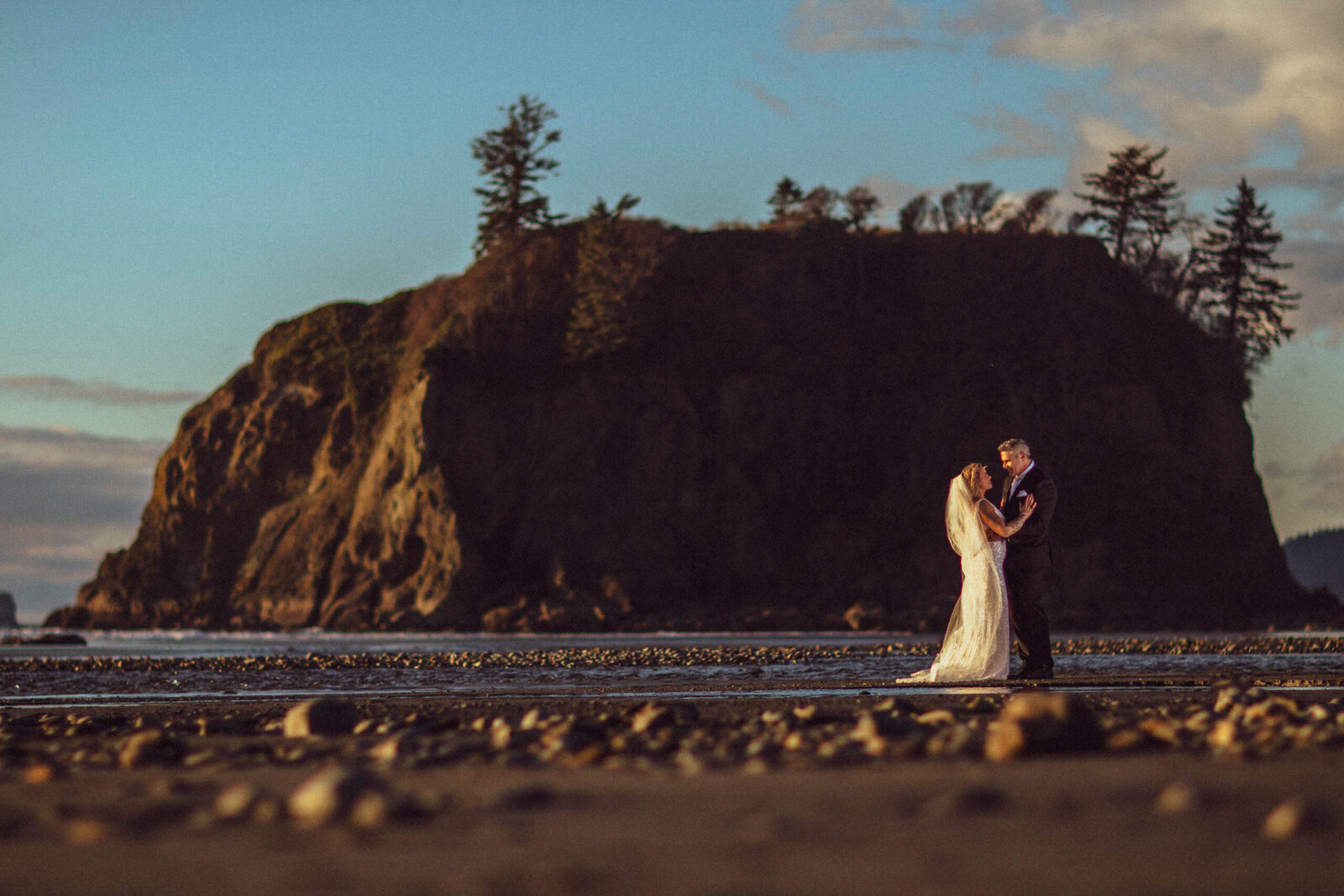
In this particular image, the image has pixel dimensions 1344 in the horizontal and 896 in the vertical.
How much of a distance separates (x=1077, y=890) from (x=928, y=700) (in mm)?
6872

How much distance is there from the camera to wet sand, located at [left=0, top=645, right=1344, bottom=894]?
2.60 metres

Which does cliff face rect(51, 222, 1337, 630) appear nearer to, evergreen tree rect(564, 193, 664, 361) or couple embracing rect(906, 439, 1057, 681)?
evergreen tree rect(564, 193, 664, 361)

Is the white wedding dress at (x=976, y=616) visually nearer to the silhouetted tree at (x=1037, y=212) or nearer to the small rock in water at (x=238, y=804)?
the small rock in water at (x=238, y=804)

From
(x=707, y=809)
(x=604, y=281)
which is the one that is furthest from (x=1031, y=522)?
(x=604, y=281)

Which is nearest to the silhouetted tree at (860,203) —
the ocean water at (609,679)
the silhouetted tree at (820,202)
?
the silhouetted tree at (820,202)

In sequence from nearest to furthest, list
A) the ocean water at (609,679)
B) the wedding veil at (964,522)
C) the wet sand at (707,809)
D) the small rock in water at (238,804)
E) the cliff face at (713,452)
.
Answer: the wet sand at (707,809) < the small rock in water at (238,804) < the ocean water at (609,679) < the wedding veil at (964,522) < the cliff face at (713,452)

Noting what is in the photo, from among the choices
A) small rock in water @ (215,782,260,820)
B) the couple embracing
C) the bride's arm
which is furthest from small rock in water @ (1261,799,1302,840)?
the bride's arm

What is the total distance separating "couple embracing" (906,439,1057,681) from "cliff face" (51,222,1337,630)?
113 feet

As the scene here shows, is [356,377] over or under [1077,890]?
over

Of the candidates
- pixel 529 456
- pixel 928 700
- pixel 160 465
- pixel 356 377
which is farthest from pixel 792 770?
pixel 160 465

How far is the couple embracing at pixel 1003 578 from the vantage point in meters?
11.8

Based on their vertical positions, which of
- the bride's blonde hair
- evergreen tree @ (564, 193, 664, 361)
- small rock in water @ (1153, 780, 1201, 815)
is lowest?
→ small rock in water @ (1153, 780, 1201, 815)

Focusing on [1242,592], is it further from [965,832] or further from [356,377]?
[965,832]

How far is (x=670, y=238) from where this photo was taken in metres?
63.6
